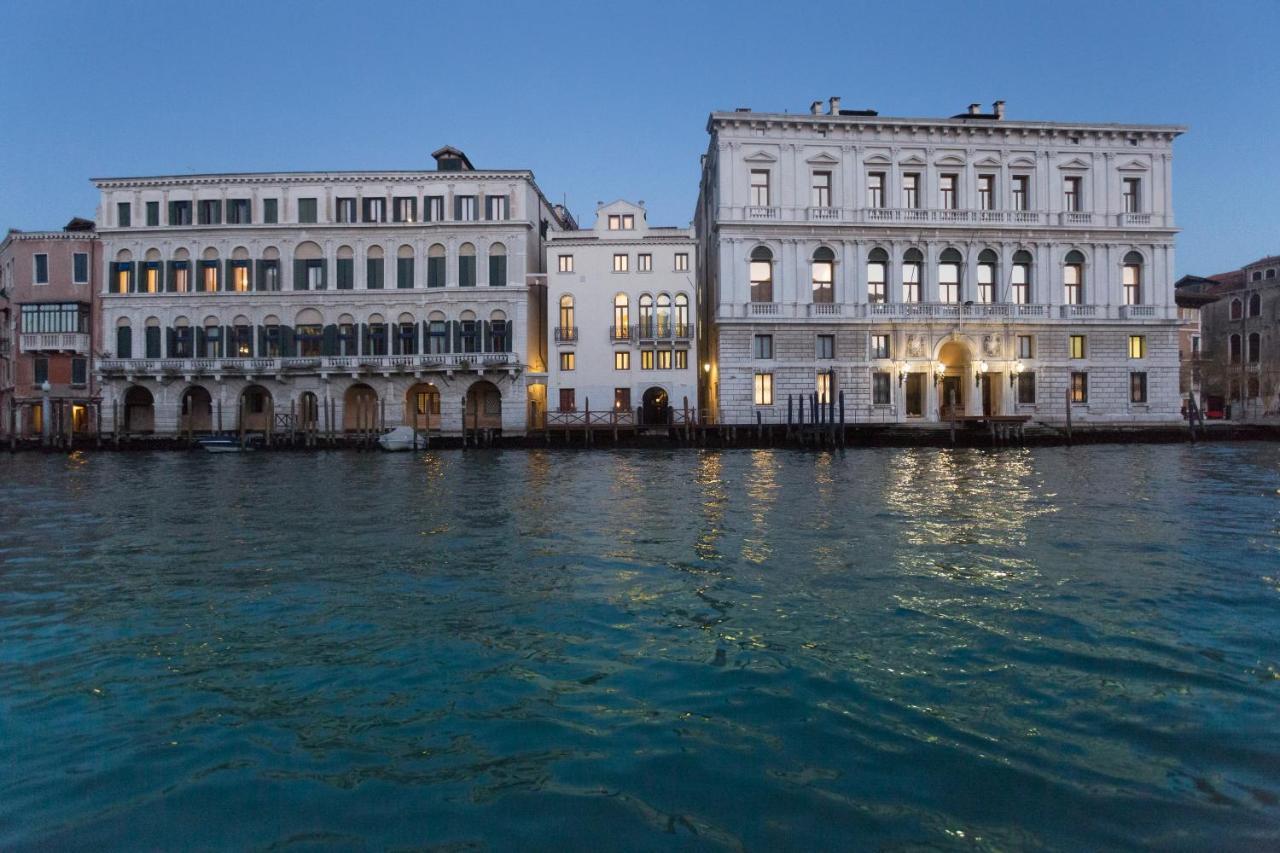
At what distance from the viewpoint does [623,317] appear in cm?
3497

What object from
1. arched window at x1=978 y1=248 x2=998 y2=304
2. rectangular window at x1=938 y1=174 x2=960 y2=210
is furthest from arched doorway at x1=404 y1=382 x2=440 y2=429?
arched window at x1=978 y1=248 x2=998 y2=304

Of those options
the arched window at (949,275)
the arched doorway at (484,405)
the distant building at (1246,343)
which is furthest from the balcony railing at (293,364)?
the distant building at (1246,343)

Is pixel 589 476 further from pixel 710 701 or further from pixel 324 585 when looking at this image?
pixel 710 701

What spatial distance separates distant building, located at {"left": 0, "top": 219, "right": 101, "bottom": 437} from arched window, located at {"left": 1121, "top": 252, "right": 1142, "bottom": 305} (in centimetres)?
4757

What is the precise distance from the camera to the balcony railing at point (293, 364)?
1414 inches

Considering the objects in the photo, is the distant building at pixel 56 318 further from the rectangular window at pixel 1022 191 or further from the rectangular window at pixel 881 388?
the rectangular window at pixel 1022 191

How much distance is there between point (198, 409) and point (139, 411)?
2.70m

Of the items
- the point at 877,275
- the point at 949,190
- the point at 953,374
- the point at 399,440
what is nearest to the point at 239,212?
the point at 399,440

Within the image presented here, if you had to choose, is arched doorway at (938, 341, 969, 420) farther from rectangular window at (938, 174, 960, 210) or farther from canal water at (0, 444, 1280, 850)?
canal water at (0, 444, 1280, 850)

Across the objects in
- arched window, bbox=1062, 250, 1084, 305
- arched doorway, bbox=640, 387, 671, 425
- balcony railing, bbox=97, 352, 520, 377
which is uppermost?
arched window, bbox=1062, 250, 1084, 305

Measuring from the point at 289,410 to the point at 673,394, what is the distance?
699 inches

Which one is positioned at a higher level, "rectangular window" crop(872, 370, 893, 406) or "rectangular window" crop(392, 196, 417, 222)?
"rectangular window" crop(392, 196, 417, 222)

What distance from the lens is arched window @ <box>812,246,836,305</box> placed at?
3566 cm

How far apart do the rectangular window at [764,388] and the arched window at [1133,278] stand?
17.1 meters
